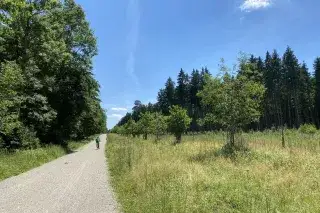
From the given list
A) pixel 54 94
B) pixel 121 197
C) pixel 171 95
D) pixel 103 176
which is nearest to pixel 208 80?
pixel 103 176

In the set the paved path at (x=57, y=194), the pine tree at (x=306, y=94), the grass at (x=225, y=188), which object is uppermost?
the pine tree at (x=306, y=94)

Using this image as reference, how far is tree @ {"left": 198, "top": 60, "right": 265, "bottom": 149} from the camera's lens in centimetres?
1934

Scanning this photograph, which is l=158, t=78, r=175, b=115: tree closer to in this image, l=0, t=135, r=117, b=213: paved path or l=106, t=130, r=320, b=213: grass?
l=0, t=135, r=117, b=213: paved path

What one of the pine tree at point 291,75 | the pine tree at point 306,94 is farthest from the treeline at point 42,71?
the pine tree at point 306,94

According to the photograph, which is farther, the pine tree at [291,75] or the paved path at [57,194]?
the pine tree at [291,75]

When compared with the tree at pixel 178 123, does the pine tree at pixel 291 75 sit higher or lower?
higher

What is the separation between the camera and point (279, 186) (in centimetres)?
921

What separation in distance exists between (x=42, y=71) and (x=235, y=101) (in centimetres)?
2697

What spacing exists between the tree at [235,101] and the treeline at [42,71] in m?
11.3

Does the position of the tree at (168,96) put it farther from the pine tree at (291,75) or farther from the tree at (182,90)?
the pine tree at (291,75)

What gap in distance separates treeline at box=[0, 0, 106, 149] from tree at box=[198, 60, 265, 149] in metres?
11.3

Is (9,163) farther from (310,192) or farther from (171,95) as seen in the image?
(171,95)

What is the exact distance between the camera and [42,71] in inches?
1551

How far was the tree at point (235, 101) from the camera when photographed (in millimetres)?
19344
